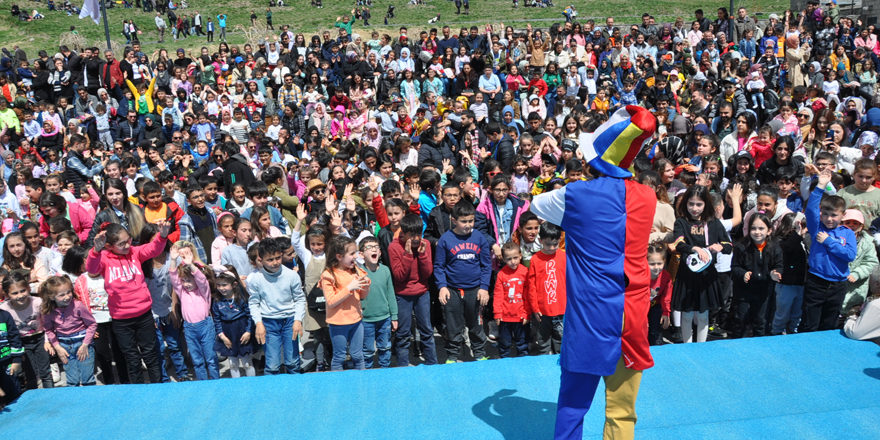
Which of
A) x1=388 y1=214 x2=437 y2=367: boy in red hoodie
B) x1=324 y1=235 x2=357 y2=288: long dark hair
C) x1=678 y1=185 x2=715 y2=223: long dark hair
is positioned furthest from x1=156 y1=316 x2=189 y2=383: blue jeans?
x1=678 y1=185 x2=715 y2=223: long dark hair

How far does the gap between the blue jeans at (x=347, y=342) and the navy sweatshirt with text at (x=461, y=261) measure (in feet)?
2.45

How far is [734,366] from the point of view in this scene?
14.1 feet

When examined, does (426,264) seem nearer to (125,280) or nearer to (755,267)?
(125,280)

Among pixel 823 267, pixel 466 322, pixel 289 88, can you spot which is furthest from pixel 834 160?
pixel 289 88

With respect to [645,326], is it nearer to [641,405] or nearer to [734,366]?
[641,405]

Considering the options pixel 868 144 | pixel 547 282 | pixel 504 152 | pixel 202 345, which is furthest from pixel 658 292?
pixel 202 345

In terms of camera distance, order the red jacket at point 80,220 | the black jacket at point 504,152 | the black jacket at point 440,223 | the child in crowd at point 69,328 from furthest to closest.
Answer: the black jacket at point 504,152
the red jacket at point 80,220
the black jacket at point 440,223
the child in crowd at point 69,328

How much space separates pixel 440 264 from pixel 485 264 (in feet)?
1.20

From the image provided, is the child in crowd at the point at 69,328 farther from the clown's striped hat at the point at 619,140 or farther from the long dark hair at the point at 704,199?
the long dark hair at the point at 704,199

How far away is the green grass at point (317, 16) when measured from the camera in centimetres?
2808

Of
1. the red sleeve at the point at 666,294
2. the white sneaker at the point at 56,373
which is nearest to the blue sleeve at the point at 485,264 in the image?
the red sleeve at the point at 666,294

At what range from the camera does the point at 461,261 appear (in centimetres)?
507

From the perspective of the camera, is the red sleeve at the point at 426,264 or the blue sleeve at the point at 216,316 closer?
the blue sleeve at the point at 216,316

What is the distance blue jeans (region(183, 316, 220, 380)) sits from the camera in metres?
4.79
